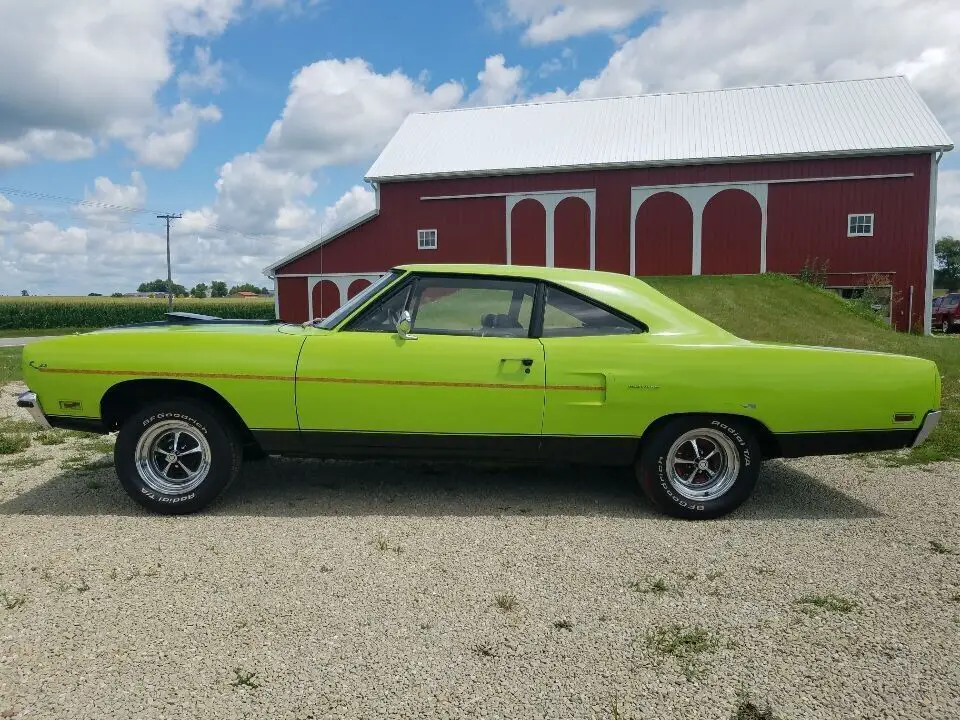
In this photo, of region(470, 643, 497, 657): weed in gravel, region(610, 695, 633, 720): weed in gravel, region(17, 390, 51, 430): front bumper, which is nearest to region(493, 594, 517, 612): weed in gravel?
region(470, 643, 497, 657): weed in gravel

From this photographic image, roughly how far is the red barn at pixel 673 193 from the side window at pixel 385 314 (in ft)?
63.1

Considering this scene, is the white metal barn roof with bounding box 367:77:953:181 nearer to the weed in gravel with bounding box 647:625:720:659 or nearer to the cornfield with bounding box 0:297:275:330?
Result: the cornfield with bounding box 0:297:275:330

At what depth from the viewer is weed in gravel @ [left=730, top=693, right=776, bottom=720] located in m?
2.17

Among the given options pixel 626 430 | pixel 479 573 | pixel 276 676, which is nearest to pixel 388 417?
pixel 479 573

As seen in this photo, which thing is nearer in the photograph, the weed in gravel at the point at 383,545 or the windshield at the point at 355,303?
the weed in gravel at the point at 383,545

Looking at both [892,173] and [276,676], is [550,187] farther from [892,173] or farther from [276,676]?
[276,676]

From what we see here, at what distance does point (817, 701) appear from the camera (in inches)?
89.0

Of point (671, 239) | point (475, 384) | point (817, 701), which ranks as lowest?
point (817, 701)

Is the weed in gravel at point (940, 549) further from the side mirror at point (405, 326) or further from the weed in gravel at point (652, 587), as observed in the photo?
the side mirror at point (405, 326)

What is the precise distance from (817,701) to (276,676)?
73.0 inches

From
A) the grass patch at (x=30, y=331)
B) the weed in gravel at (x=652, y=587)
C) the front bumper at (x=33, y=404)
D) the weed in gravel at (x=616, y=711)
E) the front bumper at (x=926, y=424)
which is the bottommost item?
the weed in gravel at (x=616, y=711)

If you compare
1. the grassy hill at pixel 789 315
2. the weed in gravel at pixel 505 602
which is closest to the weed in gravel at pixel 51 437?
the weed in gravel at pixel 505 602

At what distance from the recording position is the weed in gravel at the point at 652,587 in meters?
3.07

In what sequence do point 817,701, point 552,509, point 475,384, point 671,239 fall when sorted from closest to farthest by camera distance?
point 817,701, point 475,384, point 552,509, point 671,239
